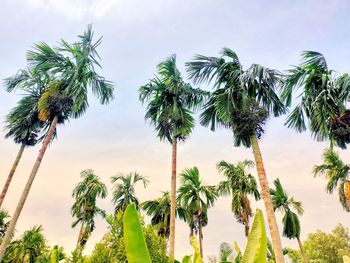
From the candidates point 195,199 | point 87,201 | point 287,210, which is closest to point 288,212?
point 287,210

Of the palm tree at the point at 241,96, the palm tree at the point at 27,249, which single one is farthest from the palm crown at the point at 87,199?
the palm tree at the point at 241,96

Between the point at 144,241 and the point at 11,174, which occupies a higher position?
the point at 11,174

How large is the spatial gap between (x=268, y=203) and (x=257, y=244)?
880cm

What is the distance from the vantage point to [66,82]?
616 inches

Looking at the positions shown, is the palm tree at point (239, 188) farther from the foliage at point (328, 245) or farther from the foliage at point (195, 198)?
the foliage at point (328, 245)

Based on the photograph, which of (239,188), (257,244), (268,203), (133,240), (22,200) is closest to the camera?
(257,244)

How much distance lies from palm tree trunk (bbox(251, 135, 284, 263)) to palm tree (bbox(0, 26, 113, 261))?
9085 millimetres

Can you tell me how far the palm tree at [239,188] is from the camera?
1986 cm

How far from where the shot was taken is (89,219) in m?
27.5

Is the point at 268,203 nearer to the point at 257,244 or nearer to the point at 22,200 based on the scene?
the point at 257,244

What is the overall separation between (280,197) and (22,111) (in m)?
20.0

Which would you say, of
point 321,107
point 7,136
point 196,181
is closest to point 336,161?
point 196,181

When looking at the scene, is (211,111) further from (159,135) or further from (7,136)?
(7,136)

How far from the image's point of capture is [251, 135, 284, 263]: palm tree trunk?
9.16 meters
